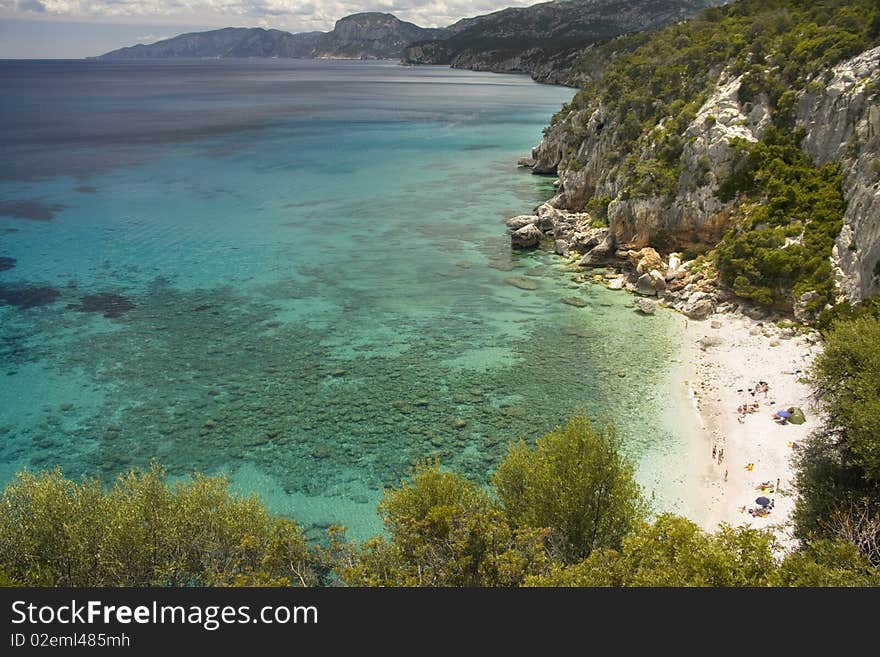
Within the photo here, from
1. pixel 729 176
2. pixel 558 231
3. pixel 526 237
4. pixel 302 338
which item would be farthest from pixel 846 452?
pixel 558 231

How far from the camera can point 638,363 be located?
38.7 metres

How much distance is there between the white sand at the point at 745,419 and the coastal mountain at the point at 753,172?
3.60 meters

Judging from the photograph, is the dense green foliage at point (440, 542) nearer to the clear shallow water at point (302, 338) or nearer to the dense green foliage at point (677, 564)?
the dense green foliage at point (677, 564)

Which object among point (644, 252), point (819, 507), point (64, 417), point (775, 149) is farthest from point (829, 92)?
point (64, 417)

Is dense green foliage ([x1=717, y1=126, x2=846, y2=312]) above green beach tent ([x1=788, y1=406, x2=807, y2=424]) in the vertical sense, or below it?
above

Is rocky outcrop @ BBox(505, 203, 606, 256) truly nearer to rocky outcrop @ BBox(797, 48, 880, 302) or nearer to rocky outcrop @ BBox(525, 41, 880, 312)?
rocky outcrop @ BBox(525, 41, 880, 312)

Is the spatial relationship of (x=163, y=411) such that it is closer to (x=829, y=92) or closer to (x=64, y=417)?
(x=64, y=417)

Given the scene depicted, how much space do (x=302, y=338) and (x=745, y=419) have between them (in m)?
29.3

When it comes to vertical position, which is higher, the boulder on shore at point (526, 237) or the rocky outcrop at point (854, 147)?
the rocky outcrop at point (854, 147)

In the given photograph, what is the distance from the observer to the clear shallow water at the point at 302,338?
3145cm

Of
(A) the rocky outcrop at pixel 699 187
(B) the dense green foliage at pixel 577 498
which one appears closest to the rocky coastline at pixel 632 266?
(A) the rocky outcrop at pixel 699 187

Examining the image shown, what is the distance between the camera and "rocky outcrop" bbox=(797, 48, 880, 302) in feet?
125

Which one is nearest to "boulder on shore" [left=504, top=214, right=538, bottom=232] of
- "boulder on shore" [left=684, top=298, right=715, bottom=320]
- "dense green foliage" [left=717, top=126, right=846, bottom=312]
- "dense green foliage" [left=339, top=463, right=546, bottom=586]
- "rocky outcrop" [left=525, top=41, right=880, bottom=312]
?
"rocky outcrop" [left=525, top=41, right=880, bottom=312]

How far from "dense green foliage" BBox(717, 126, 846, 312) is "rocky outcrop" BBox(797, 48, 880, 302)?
93cm
